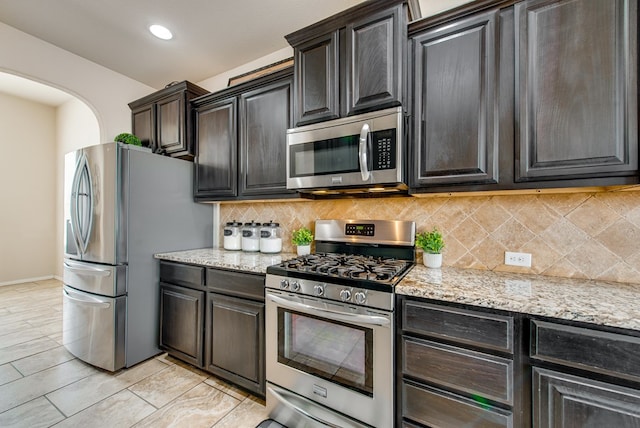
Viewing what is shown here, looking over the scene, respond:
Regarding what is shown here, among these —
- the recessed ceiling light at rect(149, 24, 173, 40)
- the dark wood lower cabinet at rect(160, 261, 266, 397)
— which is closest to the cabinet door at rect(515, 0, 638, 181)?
the dark wood lower cabinet at rect(160, 261, 266, 397)

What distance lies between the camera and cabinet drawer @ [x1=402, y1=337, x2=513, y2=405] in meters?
1.13

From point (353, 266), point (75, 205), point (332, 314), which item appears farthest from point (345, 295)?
point (75, 205)

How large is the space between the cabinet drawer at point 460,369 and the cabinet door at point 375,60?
4.41 ft

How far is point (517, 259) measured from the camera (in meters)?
1.64

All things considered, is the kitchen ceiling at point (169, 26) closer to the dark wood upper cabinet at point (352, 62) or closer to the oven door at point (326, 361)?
the dark wood upper cabinet at point (352, 62)

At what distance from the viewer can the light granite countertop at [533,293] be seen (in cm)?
101

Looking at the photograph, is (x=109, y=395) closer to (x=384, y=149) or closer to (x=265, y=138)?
(x=265, y=138)

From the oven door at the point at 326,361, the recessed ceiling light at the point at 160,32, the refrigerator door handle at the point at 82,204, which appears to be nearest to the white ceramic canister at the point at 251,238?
the oven door at the point at 326,361

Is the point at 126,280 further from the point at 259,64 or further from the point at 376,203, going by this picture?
the point at 259,64

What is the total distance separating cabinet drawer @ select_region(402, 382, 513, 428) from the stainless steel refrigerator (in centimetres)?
217

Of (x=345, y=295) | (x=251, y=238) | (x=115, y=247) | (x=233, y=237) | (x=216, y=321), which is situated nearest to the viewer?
(x=345, y=295)

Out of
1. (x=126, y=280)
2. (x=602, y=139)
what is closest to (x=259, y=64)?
(x=126, y=280)

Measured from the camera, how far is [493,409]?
3.76ft

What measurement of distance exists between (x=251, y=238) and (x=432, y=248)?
1601mm
